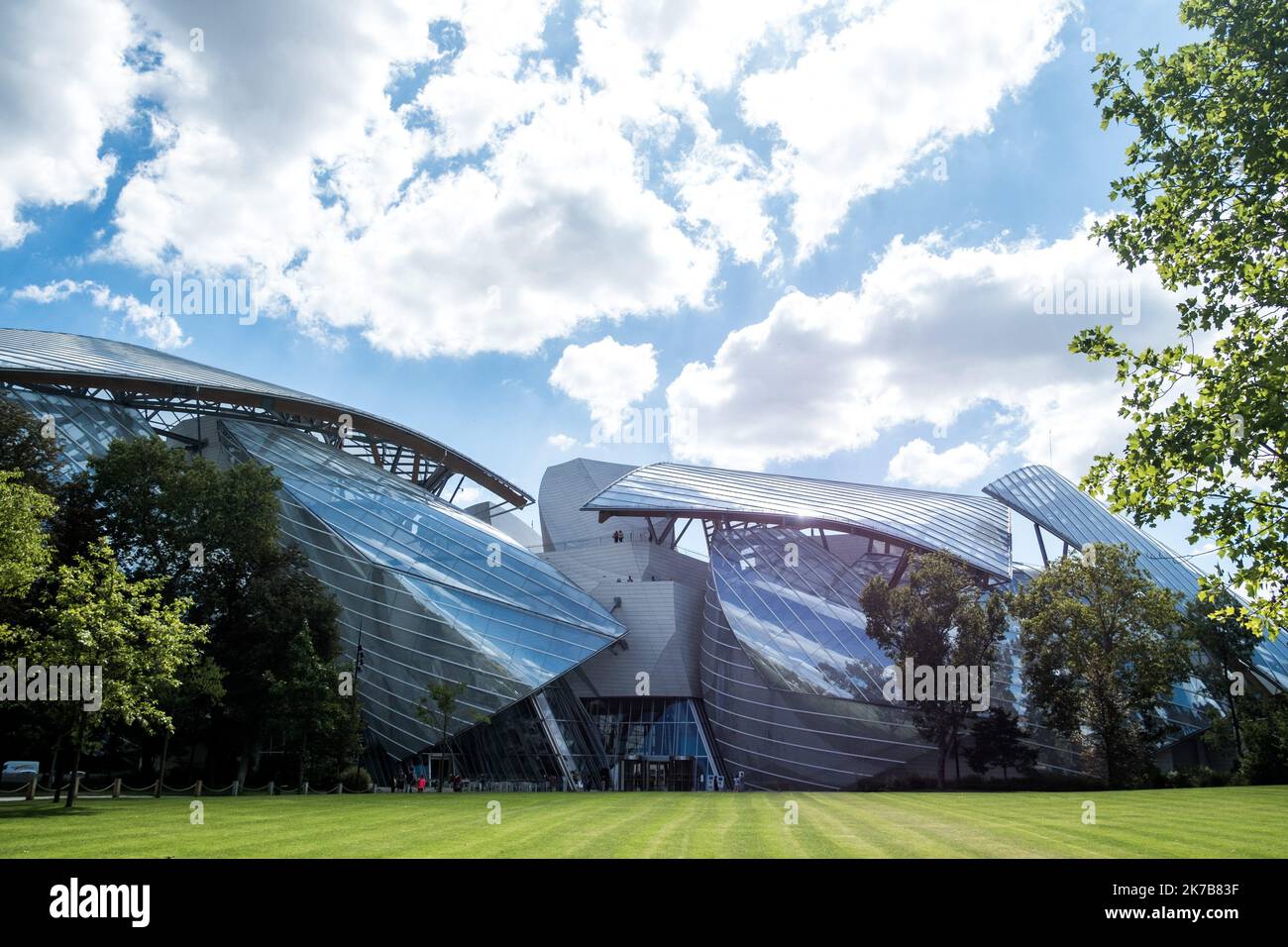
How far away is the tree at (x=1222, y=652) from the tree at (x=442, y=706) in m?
34.0

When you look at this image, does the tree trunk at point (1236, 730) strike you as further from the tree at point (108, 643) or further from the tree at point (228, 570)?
the tree at point (108, 643)

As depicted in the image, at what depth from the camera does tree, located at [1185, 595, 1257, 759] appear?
38.8 m

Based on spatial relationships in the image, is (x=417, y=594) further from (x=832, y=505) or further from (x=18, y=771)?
(x=832, y=505)

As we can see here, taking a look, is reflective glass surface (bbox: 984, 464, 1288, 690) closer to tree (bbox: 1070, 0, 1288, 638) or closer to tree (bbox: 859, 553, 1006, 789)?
tree (bbox: 859, 553, 1006, 789)

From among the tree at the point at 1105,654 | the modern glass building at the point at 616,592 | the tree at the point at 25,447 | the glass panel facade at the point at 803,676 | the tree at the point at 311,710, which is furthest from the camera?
the modern glass building at the point at 616,592

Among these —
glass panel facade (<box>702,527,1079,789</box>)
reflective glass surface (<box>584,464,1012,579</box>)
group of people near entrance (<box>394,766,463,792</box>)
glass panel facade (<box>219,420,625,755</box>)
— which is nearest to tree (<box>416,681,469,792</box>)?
glass panel facade (<box>219,420,625,755</box>)

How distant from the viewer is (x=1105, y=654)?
35594 mm

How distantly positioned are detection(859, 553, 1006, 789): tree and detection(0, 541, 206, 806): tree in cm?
2961

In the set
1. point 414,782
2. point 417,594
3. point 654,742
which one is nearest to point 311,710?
point 414,782

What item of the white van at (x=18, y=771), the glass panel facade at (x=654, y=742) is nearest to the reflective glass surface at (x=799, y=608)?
the glass panel facade at (x=654, y=742)

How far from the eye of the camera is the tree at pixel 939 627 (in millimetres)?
38500

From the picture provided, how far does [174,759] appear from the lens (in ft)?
138

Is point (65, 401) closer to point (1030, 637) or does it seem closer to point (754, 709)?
point (754, 709)
